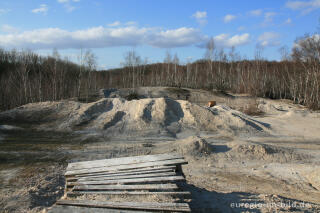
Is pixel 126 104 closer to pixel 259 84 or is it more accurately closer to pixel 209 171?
pixel 209 171

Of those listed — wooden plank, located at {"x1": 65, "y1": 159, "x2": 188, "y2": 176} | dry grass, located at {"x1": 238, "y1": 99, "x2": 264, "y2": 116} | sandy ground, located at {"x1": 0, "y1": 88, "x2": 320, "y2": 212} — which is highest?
wooden plank, located at {"x1": 65, "y1": 159, "x2": 188, "y2": 176}

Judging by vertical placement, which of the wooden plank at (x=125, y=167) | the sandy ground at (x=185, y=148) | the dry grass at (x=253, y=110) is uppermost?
the wooden plank at (x=125, y=167)

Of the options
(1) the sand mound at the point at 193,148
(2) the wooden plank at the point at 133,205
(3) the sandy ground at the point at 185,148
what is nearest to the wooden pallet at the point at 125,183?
(2) the wooden plank at the point at 133,205

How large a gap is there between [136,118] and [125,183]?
11320mm

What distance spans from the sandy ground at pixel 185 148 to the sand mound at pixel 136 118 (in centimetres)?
6

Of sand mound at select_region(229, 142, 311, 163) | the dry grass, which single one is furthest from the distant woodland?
sand mound at select_region(229, 142, 311, 163)

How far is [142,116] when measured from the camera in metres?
16.7

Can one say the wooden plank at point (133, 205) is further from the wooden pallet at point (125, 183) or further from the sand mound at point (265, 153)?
the sand mound at point (265, 153)

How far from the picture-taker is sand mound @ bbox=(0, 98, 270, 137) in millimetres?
15820

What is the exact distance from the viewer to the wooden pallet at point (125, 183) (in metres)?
4.41

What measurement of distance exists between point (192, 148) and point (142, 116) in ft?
20.2

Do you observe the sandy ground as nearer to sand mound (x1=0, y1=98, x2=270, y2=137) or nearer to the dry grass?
sand mound (x1=0, y1=98, x2=270, y2=137)

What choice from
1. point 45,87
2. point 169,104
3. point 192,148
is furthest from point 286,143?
point 45,87

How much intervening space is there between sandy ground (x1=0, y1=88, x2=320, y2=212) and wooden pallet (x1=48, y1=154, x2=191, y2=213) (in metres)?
0.87
